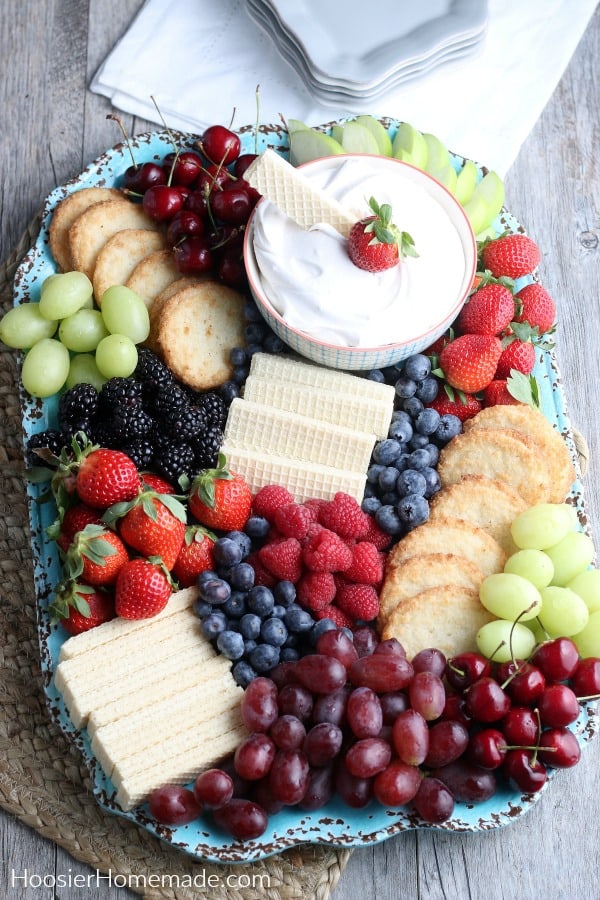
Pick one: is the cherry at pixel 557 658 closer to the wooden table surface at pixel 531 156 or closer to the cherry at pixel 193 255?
the wooden table surface at pixel 531 156

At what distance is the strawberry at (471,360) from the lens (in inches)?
97.0

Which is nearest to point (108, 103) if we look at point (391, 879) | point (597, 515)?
point (597, 515)

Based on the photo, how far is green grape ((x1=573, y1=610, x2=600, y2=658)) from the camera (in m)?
2.21

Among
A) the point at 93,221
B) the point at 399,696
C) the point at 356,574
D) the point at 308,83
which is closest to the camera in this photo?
the point at 399,696

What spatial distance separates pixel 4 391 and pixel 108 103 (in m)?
1.19

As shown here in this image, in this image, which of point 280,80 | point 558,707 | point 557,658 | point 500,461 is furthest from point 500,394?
point 280,80

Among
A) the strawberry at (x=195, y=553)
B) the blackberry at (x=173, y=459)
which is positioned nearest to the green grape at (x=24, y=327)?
the blackberry at (x=173, y=459)

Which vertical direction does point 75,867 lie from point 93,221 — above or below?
below

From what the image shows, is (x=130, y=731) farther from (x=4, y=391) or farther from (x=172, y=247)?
(x=172, y=247)

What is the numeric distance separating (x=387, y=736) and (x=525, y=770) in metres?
0.31

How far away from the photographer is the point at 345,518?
2.29m

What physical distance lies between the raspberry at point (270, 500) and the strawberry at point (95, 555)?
360mm

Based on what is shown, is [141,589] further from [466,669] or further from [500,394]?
[500,394]

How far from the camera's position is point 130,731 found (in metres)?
2.12
